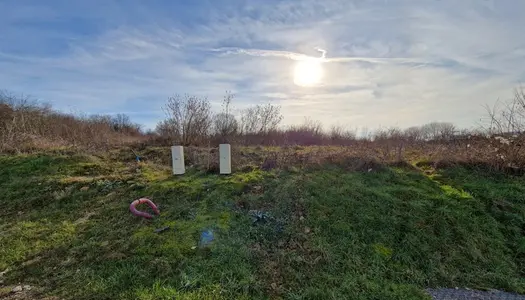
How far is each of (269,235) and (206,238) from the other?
0.77m

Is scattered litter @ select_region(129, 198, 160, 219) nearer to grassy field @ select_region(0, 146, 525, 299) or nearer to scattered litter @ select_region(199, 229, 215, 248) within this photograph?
grassy field @ select_region(0, 146, 525, 299)

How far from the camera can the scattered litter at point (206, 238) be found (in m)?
3.58

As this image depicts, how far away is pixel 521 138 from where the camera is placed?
6305 millimetres

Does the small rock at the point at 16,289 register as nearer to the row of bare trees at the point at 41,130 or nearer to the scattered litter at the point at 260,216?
the scattered litter at the point at 260,216

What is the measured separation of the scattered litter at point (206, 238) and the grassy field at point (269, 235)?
6 cm

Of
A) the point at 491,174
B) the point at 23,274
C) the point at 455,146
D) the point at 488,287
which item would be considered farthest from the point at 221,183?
the point at 455,146

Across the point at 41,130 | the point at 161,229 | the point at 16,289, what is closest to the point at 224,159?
the point at 161,229

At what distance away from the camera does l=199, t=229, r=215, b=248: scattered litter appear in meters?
3.58

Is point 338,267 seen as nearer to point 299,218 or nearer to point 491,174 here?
point 299,218

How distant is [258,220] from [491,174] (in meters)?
5.15

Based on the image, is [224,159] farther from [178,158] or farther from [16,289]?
[16,289]

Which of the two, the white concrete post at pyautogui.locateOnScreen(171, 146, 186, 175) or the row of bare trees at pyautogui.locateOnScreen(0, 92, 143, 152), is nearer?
the white concrete post at pyautogui.locateOnScreen(171, 146, 186, 175)

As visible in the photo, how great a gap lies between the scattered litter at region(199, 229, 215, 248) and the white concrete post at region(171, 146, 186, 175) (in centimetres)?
234

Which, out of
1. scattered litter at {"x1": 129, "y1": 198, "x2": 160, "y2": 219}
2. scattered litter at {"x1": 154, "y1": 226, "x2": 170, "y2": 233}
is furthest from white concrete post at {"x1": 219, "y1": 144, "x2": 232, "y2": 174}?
scattered litter at {"x1": 154, "y1": 226, "x2": 170, "y2": 233}
